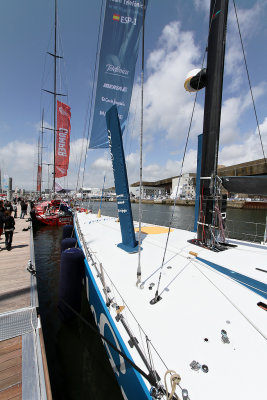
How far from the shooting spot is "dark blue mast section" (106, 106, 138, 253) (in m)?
3.80

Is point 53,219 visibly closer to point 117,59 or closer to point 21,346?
point 117,59

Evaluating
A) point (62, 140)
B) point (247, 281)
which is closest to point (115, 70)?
point (247, 281)

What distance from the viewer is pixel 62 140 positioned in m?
16.3

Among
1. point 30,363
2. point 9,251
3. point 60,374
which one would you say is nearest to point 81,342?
point 60,374

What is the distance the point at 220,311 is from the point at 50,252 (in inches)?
361

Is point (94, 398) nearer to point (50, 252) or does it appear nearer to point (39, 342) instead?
point (39, 342)

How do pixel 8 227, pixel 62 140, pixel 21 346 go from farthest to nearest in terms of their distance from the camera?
pixel 62 140, pixel 8 227, pixel 21 346

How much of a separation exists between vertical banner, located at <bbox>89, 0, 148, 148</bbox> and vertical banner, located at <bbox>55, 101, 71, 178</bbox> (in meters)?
10.5

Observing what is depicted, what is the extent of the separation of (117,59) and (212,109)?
4.41 m

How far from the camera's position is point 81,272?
3848 mm

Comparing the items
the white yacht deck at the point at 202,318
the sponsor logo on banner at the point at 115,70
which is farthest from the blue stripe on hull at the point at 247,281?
the sponsor logo on banner at the point at 115,70

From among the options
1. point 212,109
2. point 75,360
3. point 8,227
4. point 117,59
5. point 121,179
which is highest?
point 117,59

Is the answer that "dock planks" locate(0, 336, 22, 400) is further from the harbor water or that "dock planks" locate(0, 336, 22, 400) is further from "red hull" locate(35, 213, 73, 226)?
"red hull" locate(35, 213, 73, 226)

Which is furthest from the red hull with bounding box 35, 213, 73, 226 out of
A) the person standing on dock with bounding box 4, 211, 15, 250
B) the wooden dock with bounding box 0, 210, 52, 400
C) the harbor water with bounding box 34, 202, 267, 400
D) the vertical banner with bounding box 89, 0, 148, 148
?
the wooden dock with bounding box 0, 210, 52, 400
